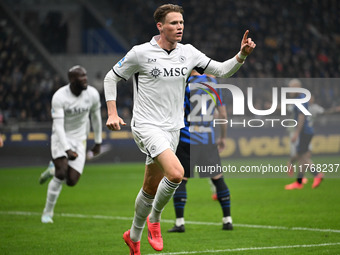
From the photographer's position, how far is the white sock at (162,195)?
672 centimetres

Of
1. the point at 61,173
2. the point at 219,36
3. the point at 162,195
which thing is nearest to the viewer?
the point at 162,195

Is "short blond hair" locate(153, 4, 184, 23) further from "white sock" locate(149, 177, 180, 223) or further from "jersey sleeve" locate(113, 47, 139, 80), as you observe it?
"white sock" locate(149, 177, 180, 223)

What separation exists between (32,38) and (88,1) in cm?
380

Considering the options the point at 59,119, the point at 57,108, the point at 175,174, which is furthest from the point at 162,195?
the point at 57,108

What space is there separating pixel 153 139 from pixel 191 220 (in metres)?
4.04

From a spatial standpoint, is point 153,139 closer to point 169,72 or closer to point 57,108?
point 169,72

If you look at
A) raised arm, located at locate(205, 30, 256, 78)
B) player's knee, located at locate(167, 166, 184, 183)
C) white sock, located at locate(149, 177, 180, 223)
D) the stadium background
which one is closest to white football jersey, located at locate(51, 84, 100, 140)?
white sock, located at locate(149, 177, 180, 223)

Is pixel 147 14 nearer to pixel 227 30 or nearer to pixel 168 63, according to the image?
pixel 227 30

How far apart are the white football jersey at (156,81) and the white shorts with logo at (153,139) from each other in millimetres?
63

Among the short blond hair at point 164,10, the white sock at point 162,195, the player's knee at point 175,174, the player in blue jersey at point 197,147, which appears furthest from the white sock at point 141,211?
the player in blue jersey at point 197,147

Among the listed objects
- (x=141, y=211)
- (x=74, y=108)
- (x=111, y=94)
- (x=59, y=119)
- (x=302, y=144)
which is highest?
(x=111, y=94)

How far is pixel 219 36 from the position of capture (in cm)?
3219

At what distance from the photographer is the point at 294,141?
1512 cm

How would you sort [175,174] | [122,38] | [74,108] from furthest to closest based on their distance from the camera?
[122,38]
[74,108]
[175,174]
